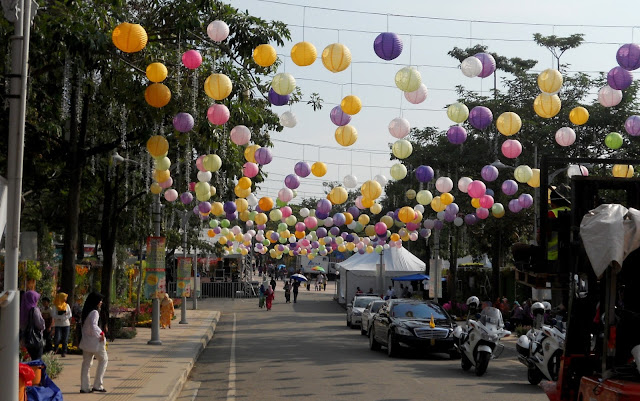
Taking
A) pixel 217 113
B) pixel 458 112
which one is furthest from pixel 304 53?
pixel 458 112

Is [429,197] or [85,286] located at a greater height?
[429,197]

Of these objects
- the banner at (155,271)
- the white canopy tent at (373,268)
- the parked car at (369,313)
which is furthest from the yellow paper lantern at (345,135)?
the white canopy tent at (373,268)

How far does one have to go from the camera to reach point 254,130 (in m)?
Result: 23.4

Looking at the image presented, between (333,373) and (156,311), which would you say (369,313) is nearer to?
(156,311)

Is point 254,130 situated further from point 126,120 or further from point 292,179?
point 126,120

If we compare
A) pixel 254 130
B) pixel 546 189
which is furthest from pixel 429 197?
pixel 546 189

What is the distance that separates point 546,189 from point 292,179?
16731 mm

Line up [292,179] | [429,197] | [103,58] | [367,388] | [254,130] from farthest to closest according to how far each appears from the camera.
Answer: [429,197], [292,179], [254,130], [103,58], [367,388]

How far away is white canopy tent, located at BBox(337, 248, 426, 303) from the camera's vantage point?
53.2 m

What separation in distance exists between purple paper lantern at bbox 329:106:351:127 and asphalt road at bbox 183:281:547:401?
5.16 metres

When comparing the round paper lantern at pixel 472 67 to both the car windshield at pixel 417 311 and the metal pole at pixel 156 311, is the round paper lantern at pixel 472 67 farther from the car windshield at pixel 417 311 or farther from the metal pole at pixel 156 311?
the metal pole at pixel 156 311

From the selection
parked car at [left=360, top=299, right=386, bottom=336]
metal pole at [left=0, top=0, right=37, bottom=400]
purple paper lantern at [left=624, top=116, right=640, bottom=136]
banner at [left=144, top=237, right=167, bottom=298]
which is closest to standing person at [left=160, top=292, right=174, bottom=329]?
parked car at [left=360, top=299, right=386, bottom=336]

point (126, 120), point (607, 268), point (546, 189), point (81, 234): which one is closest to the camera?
point (607, 268)

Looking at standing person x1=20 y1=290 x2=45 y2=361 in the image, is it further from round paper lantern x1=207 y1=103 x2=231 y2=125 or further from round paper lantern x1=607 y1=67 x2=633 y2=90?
round paper lantern x1=607 y1=67 x2=633 y2=90
